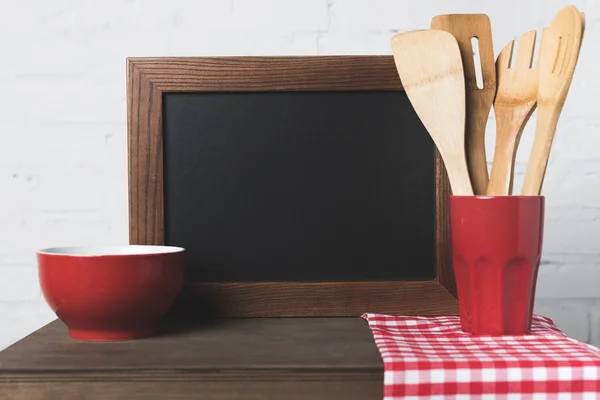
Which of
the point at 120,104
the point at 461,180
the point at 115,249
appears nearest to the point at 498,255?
the point at 461,180

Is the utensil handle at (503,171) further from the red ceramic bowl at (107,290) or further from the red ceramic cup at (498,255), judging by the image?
the red ceramic bowl at (107,290)

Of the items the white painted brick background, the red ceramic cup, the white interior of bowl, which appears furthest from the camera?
the white painted brick background

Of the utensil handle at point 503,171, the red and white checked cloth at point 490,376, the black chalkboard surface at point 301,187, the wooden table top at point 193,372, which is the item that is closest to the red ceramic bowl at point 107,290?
the wooden table top at point 193,372

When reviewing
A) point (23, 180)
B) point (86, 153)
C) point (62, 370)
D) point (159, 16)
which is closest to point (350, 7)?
point (159, 16)

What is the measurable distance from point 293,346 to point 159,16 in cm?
60

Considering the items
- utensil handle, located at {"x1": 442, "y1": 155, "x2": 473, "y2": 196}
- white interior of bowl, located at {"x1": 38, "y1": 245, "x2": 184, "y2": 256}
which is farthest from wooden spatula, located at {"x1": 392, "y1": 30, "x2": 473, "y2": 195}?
white interior of bowl, located at {"x1": 38, "y1": 245, "x2": 184, "y2": 256}

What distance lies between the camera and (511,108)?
0.78 meters

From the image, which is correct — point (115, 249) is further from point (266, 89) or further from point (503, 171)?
point (503, 171)

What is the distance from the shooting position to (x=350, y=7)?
108 centimetres

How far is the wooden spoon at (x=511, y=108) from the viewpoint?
761 mm

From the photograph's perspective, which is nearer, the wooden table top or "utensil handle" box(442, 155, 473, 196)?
the wooden table top

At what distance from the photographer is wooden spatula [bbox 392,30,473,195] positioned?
76 centimetres

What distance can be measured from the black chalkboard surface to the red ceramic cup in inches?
5.5

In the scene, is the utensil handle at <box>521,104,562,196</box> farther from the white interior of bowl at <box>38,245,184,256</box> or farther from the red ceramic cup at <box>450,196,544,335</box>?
the white interior of bowl at <box>38,245,184,256</box>
